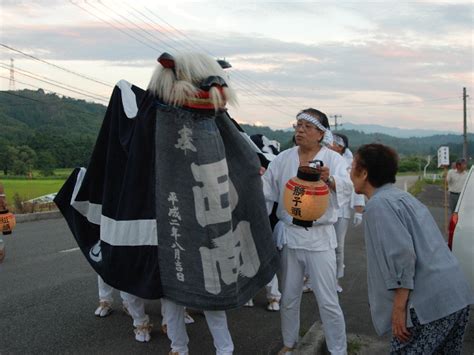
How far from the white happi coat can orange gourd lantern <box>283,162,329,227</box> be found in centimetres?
17

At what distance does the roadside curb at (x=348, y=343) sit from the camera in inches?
151

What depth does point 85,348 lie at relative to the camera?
4121 mm

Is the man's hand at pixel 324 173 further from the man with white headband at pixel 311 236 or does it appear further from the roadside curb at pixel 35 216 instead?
the roadside curb at pixel 35 216

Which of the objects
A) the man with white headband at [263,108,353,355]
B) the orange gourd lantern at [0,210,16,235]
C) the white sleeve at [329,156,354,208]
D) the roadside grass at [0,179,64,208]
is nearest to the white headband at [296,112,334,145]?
the man with white headband at [263,108,353,355]

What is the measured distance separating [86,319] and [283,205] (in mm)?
2512

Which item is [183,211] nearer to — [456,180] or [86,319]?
[86,319]

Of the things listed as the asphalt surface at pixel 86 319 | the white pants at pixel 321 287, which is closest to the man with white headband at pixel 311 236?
the white pants at pixel 321 287

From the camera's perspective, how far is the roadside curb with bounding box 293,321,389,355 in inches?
151

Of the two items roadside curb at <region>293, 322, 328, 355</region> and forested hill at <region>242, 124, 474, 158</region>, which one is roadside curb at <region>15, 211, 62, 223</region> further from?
roadside curb at <region>293, 322, 328, 355</region>

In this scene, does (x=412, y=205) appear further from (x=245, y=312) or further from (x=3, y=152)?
(x=3, y=152)

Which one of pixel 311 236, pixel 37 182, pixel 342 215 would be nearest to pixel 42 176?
pixel 37 182

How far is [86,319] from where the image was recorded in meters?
4.84

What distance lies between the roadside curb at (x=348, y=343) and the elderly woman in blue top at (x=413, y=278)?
1.30 metres

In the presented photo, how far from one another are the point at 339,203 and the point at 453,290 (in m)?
1.29
